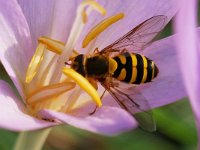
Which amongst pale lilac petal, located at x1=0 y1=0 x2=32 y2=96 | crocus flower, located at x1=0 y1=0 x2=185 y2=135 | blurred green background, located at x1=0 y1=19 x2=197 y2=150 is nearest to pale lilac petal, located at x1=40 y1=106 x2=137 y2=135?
crocus flower, located at x1=0 y1=0 x2=185 y2=135

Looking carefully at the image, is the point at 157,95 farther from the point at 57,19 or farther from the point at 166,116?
the point at 166,116

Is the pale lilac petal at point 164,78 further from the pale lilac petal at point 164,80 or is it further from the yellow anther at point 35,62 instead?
the yellow anther at point 35,62

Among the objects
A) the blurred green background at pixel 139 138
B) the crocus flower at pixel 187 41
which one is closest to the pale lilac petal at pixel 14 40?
the crocus flower at pixel 187 41

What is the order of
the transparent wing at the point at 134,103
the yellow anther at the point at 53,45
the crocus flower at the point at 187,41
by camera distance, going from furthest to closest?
the yellow anther at the point at 53,45
the transparent wing at the point at 134,103
the crocus flower at the point at 187,41

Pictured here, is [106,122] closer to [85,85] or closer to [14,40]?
[85,85]

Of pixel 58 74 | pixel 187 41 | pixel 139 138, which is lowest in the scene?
pixel 139 138

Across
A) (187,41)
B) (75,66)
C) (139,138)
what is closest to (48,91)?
(75,66)

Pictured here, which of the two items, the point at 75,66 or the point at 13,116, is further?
the point at 75,66

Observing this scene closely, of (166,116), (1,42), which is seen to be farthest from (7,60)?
(166,116)
